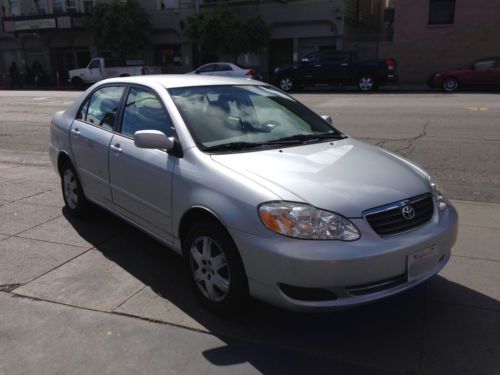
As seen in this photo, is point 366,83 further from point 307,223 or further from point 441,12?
point 307,223

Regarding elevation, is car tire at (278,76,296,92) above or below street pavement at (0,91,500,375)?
above

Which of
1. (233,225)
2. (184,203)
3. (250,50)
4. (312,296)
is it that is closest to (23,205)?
(184,203)

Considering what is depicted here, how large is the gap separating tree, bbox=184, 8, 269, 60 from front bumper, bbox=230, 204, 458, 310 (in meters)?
27.2

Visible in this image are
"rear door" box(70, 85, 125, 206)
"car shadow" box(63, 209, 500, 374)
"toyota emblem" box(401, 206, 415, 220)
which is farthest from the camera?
"rear door" box(70, 85, 125, 206)

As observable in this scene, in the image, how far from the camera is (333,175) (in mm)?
3338

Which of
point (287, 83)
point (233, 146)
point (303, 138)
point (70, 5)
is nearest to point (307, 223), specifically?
point (233, 146)

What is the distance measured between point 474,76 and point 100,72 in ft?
68.9

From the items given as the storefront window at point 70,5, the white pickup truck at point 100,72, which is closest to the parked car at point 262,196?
the white pickup truck at point 100,72

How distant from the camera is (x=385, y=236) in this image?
120 inches

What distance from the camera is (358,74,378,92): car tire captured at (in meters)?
→ 22.0

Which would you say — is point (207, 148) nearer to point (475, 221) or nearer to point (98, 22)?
point (475, 221)

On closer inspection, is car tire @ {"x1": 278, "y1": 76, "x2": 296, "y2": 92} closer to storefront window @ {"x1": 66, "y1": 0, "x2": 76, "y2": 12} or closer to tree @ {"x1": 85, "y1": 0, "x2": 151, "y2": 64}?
tree @ {"x1": 85, "y1": 0, "x2": 151, "y2": 64}

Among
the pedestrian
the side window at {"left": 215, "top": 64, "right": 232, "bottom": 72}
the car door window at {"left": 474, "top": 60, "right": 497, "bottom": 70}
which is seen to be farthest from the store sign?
the car door window at {"left": 474, "top": 60, "right": 497, "bottom": 70}

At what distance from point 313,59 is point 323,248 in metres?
21.0
